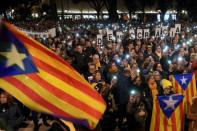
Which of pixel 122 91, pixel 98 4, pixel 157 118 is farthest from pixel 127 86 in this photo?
Result: pixel 98 4

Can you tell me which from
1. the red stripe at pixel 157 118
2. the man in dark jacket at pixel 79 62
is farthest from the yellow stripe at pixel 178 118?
the man in dark jacket at pixel 79 62

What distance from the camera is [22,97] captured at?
13.9 feet

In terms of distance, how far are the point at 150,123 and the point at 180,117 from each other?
644 millimetres

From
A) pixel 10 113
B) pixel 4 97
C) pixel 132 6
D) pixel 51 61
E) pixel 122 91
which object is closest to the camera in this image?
pixel 51 61

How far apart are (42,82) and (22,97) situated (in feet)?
0.79

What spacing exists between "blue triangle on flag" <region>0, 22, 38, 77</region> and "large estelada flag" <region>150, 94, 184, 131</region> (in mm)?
4514

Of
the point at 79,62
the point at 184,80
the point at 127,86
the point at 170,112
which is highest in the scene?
the point at 79,62

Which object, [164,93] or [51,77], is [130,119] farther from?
[51,77]

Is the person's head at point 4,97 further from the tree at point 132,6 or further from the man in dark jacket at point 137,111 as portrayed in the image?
the tree at point 132,6

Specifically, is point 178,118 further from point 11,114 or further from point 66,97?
point 66,97

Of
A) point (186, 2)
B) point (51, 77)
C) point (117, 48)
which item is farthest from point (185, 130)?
point (186, 2)

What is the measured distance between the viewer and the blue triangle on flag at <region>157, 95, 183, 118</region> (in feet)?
27.8

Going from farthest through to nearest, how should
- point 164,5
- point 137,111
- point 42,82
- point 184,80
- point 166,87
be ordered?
point 164,5 < point 184,80 < point 166,87 < point 137,111 < point 42,82

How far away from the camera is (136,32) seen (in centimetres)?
2005
